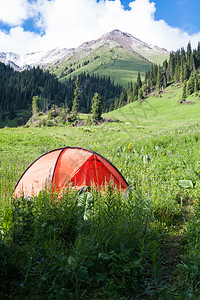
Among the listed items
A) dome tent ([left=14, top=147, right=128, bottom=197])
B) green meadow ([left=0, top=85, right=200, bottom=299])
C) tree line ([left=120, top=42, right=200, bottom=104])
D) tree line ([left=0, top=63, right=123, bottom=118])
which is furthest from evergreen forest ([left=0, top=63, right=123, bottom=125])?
green meadow ([left=0, top=85, right=200, bottom=299])

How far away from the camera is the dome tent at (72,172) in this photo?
6168 millimetres

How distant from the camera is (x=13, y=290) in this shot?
275cm

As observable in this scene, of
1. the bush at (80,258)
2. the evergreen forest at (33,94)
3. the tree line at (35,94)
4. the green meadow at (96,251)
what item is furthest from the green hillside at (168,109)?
the bush at (80,258)

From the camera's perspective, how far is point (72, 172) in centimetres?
629

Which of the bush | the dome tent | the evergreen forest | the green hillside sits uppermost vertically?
the evergreen forest

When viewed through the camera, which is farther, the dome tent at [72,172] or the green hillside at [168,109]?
the green hillside at [168,109]

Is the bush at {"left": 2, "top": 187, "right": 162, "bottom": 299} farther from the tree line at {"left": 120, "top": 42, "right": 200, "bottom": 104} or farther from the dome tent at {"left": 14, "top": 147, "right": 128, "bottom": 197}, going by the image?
the tree line at {"left": 120, "top": 42, "right": 200, "bottom": 104}

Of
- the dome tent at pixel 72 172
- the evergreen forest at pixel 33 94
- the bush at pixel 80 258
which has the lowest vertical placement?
the bush at pixel 80 258

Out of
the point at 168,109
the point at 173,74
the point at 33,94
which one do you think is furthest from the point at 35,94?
the point at 168,109

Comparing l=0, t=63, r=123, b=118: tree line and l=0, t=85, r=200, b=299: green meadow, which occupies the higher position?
l=0, t=63, r=123, b=118: tree line

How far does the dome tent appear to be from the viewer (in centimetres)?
617

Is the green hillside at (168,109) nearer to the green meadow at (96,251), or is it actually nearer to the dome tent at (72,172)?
the dome tent at (72,172)

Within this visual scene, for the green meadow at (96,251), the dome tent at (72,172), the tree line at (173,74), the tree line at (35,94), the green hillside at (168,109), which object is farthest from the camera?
the tree line at (35,94)

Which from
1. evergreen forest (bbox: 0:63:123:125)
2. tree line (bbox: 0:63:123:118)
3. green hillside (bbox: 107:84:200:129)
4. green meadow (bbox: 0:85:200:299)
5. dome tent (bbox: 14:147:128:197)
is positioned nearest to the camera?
green meadow (bbox: 0:85:200:299)
